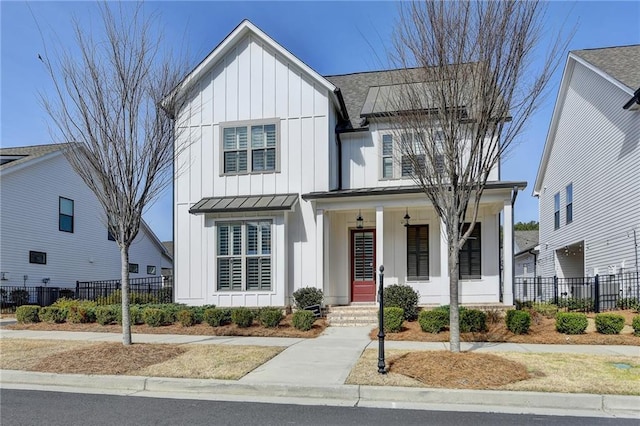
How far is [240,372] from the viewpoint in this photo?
25.2 ft

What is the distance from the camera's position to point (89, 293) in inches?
760

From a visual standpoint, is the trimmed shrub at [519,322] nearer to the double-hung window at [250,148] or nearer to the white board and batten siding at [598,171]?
the white board and batten siding at [598,171]

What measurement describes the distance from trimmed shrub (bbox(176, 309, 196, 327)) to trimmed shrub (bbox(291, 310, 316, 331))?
2759 millimetres

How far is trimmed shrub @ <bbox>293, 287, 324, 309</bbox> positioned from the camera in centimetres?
1366

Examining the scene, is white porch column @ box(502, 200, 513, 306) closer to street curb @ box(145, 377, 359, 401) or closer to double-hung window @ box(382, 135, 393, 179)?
double-hung window @ box(382, 135, 393, 179)

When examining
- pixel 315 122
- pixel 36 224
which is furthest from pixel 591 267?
pixel 36 224

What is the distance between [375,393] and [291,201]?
8.22m

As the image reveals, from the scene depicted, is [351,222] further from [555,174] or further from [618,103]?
[555,174]

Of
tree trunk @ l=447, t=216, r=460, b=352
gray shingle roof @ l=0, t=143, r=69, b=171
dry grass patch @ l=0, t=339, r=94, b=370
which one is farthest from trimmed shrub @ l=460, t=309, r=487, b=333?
gray shingle roof @ l=0, t=143, r=69, b=171

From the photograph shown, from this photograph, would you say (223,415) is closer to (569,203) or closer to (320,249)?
(320,249)

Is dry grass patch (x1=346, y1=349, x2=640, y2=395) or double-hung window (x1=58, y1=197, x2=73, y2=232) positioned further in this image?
double-hung window (x1=58, y1=197, x2=73, y2=232)

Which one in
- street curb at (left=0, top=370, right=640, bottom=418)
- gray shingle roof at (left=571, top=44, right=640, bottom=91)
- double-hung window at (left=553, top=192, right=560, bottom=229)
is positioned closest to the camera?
street curb at (left=0, top=370, right=640, bottom=418)

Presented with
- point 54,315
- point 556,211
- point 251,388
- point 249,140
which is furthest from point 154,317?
point 556,211

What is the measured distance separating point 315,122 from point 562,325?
28.1 ft
